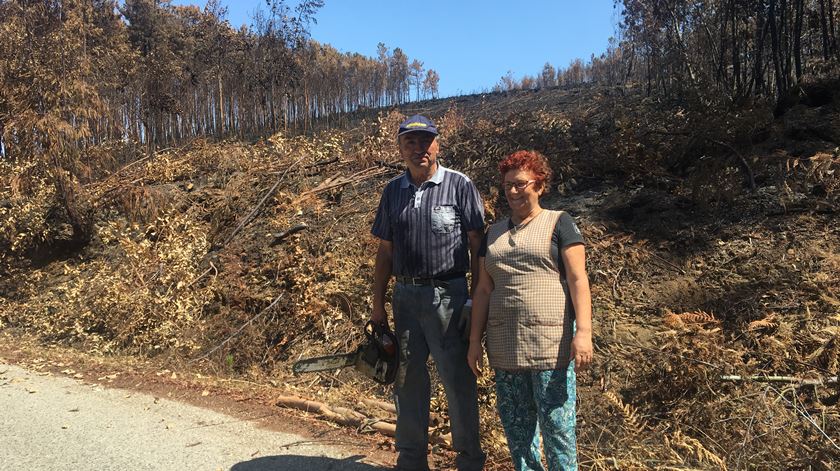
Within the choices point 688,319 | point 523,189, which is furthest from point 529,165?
point 688,319

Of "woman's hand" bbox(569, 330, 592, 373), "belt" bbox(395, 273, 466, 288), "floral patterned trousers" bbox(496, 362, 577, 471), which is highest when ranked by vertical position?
"belt" bbox(395, 273, 466, 288)

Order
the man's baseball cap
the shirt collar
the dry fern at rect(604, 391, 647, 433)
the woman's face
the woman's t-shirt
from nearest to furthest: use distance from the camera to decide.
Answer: the woman's t-shirt < the woman's face < the man's baseball cap < the shirt collar < the dry fern at rect(604, 391, 647, 433)

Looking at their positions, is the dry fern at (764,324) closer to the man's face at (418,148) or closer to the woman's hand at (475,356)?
the woman's hand at (475,356)

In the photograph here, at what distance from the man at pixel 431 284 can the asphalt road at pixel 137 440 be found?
72 cm

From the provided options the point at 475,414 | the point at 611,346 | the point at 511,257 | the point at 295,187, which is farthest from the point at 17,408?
the point at 295,187

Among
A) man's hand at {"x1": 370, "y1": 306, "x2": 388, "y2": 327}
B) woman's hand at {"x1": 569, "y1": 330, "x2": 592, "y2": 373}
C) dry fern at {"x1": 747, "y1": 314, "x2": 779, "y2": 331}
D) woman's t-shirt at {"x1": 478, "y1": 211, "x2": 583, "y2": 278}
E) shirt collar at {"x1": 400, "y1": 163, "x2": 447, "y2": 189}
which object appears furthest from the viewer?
dry fern at {"x1": 747, "y1": 314, "x2": 779, "y2": 331}

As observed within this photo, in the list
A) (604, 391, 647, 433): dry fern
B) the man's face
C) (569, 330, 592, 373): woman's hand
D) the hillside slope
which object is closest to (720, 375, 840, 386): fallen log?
the hillside slope

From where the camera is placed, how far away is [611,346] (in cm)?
427

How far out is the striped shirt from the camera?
2.74 m

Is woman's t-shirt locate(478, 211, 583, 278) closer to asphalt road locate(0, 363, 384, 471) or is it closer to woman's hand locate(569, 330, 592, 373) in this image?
woman's hand locate(569, 330, 592, 373)

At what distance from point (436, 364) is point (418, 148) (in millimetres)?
1142

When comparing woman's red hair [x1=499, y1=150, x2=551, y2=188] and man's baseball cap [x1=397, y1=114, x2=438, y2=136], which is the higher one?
man's baseball cap [x1=397, y1=114, x2=438, y2=136]

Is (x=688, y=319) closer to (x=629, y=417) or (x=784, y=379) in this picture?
(x=784, y=379)

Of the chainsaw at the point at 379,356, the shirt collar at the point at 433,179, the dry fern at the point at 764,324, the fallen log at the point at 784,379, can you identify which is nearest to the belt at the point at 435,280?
the chainsaw at the point at 379,356
